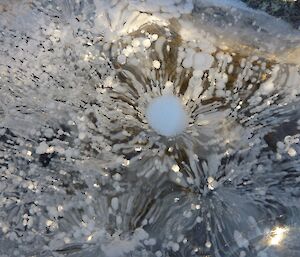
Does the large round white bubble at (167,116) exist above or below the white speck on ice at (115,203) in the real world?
above

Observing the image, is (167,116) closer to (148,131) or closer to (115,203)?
(148,131)

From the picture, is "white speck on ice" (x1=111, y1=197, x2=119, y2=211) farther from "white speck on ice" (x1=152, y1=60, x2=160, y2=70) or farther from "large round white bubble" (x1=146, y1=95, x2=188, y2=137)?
"white speck on ice" (x1=152, y1=60, x2=160, y2=70)

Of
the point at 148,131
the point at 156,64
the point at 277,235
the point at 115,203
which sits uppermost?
the point at 156,64

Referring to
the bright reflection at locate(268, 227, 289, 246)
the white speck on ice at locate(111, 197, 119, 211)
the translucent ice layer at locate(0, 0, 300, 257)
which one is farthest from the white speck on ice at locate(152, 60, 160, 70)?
the bright reflection at locate(268, 227, 289, 246)

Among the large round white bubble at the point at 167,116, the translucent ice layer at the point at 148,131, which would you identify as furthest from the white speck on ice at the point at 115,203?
the large round white bubble at the point at 167,116

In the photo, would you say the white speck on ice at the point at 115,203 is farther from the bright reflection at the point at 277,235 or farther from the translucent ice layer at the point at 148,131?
the bright reflection at the point at 277,235

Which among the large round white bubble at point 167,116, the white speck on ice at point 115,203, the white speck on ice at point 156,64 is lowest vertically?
the white speck on ice at point 115,203

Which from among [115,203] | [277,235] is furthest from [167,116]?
[277,235]
